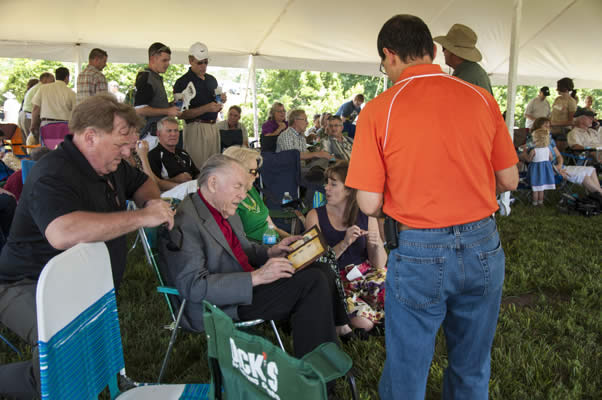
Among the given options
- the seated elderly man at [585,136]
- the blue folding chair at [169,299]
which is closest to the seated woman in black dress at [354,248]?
the blue folding chair at [169,299]

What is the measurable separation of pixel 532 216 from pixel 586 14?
17.1ft

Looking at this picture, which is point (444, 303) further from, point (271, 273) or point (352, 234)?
point (352, 234)

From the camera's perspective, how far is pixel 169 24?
278 inches

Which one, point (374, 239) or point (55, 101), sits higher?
point (55, 101)

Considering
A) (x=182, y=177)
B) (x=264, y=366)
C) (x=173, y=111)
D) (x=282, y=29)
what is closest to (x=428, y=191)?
(x=264, y=366)

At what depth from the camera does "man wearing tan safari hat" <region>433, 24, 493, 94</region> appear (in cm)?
359

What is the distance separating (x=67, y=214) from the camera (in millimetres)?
1616

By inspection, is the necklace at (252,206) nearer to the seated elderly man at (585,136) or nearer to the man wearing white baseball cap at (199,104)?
the man wearing white baseball cap at (199,104)

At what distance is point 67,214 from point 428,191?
1.27 meters

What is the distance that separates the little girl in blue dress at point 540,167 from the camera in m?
6.36

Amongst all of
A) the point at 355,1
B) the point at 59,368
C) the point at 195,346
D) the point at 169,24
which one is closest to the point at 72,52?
the point at 169,24

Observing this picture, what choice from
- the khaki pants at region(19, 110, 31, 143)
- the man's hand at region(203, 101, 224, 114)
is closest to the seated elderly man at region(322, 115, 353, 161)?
the man's hand at region(203, 101, 224, 114)

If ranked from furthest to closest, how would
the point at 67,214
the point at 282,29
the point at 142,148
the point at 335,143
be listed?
the point at 282,29
the point at 335,143
the point at 142,148
the point at 67,214

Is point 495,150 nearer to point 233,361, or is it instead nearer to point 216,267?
point 233,361
